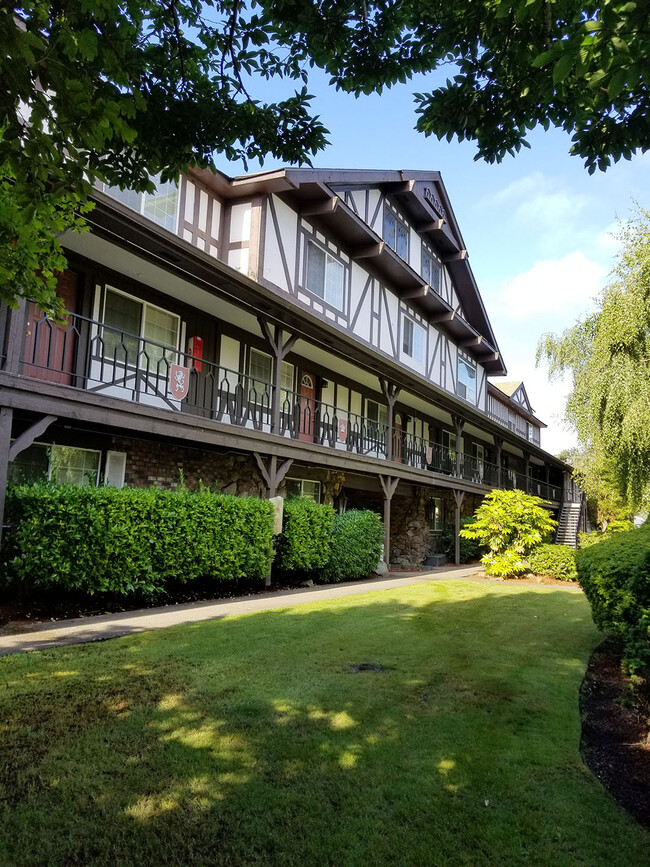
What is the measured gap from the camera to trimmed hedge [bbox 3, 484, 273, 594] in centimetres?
773

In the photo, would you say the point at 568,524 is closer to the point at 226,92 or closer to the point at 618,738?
the point at 618,738

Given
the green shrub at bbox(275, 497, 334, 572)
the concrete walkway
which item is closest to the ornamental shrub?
the concrete walkway

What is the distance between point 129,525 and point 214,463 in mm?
5085

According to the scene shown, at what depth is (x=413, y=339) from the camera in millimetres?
22922

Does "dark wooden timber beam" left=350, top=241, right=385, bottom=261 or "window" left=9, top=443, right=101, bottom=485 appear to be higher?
"dark wooden timber beam" left=350, top=241, right=385, bottom=261

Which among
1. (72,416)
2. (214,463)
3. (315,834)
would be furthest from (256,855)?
(214,463)

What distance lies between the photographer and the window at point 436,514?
24.0m

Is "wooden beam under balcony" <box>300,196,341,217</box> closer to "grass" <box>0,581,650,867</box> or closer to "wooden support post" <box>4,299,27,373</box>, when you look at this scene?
"wooden support post" <box>4,299,27,373</box>

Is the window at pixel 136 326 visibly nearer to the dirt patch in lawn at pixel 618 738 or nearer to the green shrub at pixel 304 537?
the green shrub at pixel 304 537

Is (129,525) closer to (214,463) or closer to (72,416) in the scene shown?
(72,416)

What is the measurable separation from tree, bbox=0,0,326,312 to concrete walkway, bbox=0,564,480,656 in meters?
3.64

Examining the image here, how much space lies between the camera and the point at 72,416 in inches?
335

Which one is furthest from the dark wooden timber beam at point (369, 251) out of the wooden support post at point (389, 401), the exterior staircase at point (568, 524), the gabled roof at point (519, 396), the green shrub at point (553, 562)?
the gabled roof at point (519, 396)

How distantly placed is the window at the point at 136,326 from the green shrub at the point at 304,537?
4.06 m
